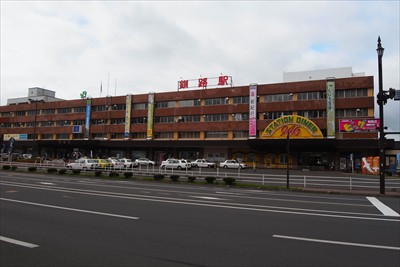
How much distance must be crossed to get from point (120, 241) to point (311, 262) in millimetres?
3722

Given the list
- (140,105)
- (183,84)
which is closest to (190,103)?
(183,84)

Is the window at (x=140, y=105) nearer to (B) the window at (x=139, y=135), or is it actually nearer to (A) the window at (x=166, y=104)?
(A) the window at (x=166, y=104)

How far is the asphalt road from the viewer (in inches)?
225

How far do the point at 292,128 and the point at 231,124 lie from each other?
10808mm

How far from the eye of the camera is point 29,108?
83.6 metres

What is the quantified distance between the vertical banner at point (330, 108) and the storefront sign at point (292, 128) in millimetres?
1466

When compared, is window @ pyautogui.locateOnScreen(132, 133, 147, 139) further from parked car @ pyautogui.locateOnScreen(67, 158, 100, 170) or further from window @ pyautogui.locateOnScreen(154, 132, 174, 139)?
parked car @ pyautogui.locateOnScreen(67, 158, 100, 170)

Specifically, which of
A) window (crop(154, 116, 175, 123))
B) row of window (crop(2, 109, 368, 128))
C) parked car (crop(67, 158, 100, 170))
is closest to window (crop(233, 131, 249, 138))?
row of window (crop(2, 109, 368, 128))

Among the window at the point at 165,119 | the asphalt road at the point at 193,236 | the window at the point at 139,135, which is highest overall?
the window at the point at 165,119

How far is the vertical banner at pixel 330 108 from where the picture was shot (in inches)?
1917

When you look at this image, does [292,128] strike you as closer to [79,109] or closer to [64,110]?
[79,109]

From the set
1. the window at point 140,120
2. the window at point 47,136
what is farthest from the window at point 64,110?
the window at point 140,120

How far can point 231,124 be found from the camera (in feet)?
187

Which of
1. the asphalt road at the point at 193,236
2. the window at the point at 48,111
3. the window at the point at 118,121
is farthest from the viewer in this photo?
the window at the point at 48,111
